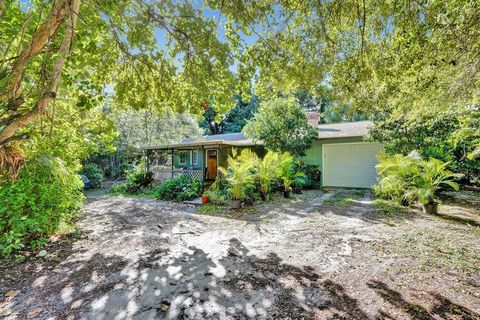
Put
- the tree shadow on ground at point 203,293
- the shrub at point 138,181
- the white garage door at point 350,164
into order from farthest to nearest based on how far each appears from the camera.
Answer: the shrub at point 138,181, the white garage door at point 350,164, the tree shadow on ground at point 203,293

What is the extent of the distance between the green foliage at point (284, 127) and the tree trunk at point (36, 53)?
8946 millimetres

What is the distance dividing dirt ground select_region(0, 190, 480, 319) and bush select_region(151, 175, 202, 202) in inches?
168

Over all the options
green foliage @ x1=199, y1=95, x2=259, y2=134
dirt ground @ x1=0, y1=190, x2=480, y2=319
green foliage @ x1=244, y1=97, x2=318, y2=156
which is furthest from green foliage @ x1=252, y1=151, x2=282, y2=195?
green foliage @ x1=199, y1=95, x2=259, y2=134

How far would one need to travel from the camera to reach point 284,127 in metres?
10.9

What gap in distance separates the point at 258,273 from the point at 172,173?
10.4 meters

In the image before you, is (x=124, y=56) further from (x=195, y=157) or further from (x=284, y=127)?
(x=195, y=157)

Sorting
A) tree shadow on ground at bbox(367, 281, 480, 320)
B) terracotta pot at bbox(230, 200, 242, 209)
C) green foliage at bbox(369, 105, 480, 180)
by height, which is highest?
green foliage at bbox(369, 105, 480, 180)

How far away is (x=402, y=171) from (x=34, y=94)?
7831mm

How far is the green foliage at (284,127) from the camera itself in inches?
428

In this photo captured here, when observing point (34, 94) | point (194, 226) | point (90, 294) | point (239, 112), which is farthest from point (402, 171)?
point (239, 112)

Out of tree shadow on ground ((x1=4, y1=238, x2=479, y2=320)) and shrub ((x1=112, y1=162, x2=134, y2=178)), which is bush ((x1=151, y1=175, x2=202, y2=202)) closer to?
tree shadow on ground ((x1=4, y1=238, x2=479, y2=320))

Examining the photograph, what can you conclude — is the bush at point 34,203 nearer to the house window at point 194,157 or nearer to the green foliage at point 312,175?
the green foliage at point 312,175

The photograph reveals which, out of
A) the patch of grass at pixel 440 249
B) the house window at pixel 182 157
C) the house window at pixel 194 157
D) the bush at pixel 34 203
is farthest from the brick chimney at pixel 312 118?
the bush at pixel 34 203

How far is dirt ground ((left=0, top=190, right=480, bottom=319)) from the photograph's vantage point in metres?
2.43
